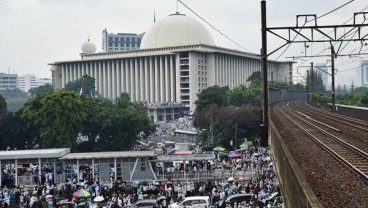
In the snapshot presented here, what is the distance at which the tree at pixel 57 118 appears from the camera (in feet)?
152

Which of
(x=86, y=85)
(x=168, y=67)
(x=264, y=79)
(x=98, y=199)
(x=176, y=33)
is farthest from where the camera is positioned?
(x=176, y=33)

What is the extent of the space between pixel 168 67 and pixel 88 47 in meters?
32.5

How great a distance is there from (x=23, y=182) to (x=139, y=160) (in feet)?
23.2

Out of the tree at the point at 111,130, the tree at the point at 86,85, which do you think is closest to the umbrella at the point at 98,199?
the tree at the point at 111,130

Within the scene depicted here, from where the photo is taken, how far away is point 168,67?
431 feet

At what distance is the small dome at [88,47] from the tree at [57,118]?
105662 mm

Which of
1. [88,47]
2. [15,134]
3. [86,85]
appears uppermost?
[88,47]

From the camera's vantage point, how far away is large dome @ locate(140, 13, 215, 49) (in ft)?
456

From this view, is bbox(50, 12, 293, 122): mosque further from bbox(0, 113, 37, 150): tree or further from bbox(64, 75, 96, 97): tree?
bbox(0, 113, 37, 150): tree

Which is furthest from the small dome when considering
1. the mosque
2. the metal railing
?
the metal railing

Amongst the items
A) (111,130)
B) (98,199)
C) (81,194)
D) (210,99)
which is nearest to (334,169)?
(98,199)

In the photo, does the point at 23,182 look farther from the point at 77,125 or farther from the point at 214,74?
the point at 214,74

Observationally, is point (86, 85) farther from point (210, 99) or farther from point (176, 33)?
point (210, 99)

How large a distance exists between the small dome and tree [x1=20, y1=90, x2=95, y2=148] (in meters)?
106
